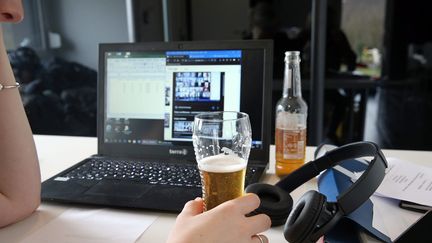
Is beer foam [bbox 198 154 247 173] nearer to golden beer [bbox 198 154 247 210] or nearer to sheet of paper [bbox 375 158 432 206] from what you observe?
golden beer [bbox 198 154 247 210]

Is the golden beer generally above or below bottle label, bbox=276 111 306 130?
below

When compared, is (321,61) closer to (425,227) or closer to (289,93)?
(289,93)

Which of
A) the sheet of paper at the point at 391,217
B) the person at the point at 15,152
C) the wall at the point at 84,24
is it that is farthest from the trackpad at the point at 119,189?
the wall at the point at 84,24

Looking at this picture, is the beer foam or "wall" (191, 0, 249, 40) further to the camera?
"wall" (191, 0, 249, 40)

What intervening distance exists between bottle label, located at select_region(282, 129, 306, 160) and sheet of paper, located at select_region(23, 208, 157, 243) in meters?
0.36

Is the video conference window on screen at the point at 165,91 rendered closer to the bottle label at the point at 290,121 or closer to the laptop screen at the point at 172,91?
the laptop screen at the point at 172,91

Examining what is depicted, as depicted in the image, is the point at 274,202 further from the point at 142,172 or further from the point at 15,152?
the point at 15,152

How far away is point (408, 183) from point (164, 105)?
0.60 m

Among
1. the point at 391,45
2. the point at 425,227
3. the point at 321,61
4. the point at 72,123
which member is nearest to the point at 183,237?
the point at 425,227

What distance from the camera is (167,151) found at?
3.38ft

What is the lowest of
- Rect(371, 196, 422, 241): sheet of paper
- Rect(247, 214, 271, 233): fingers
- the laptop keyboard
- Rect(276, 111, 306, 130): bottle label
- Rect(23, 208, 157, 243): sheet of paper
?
Rect(23, 208, 157, 243): sheet of paper

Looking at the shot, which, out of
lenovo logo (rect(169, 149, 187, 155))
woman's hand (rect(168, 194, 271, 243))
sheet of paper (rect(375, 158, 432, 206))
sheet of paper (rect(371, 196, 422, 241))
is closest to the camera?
woman's hand (rect(168, 194, 271, 243))

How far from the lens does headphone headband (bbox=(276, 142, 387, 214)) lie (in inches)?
22.4

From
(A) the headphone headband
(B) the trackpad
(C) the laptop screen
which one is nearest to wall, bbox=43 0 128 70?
(C) the laptop screen
